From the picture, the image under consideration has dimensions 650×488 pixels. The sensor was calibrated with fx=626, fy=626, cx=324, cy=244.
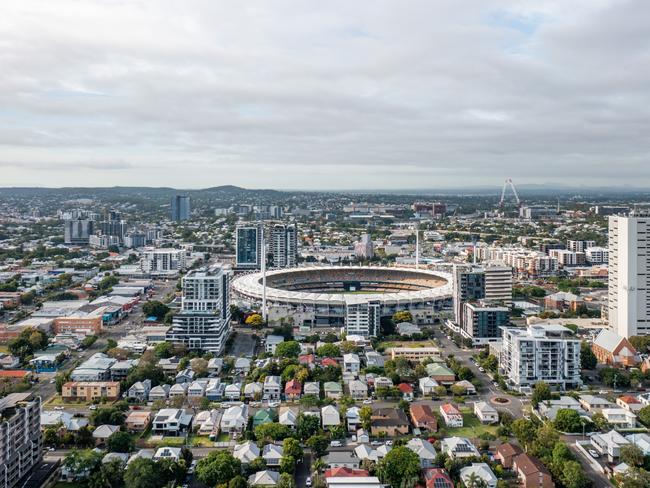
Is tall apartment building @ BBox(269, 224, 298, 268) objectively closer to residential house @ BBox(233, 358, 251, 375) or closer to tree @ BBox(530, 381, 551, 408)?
residential house @ BBox(233, 358, 251, 375)

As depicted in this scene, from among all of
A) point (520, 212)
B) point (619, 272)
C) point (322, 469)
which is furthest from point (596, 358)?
point (520, 212)

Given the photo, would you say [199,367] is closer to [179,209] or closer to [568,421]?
[568,421]

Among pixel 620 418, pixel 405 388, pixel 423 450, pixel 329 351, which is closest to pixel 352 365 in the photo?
pixel 329 351

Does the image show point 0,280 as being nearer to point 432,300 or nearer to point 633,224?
point 432,300

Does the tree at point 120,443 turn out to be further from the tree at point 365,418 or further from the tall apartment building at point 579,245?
the tall apartment building at point 579,245

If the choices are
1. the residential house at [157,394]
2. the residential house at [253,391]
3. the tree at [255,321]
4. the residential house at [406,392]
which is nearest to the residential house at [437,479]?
the residential house at [406,392]

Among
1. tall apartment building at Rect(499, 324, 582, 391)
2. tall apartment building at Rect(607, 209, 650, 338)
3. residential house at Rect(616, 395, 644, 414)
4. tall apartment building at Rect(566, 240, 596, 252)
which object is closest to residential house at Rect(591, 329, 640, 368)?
tall apartment building at Rect(607, 209, 650, 338)
